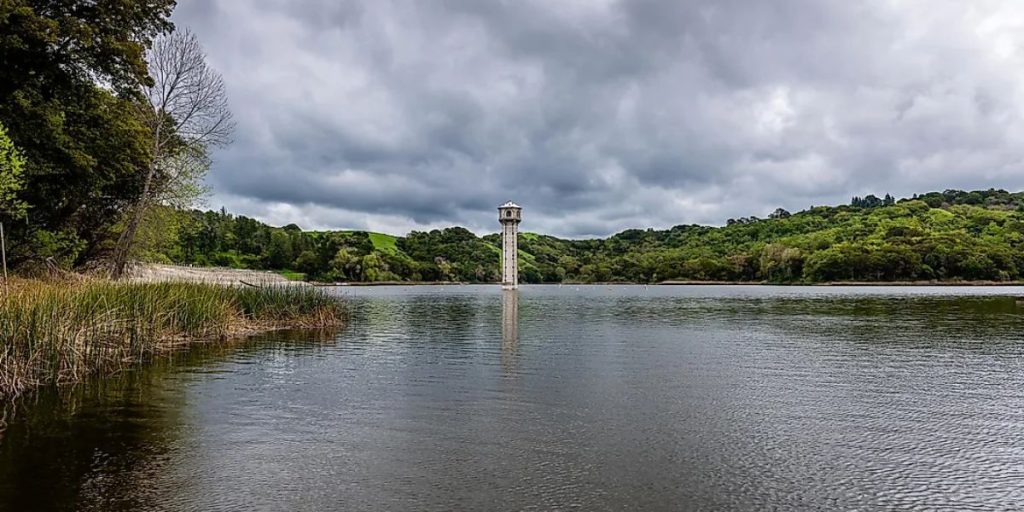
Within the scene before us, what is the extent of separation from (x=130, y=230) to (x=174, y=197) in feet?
12.3

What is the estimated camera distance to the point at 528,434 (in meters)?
11.6

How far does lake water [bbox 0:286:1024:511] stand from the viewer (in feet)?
27.5

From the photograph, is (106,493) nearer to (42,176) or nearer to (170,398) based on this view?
(170,398)

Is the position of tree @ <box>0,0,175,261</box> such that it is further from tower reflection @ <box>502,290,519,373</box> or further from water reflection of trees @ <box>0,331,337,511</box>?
tower reflection @ <box>502,290,519,373</box>

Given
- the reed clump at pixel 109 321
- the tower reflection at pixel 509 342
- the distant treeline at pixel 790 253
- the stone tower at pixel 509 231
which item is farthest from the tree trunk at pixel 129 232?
the stone tower at pixel 509 231

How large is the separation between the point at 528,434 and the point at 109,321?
12.7m

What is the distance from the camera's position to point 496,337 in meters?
29.7

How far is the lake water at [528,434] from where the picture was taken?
8391 millimetres

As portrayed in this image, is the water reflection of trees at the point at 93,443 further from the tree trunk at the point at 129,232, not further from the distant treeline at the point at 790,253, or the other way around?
the distant treeline at the point at 790,253

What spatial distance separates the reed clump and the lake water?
970 mm

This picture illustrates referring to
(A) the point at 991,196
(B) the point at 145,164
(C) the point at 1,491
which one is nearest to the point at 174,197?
(B) the point at 145,164

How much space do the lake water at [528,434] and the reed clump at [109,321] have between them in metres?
0.97

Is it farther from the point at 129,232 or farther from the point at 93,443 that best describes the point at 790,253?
the point at 93,443

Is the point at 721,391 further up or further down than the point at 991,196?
further down
